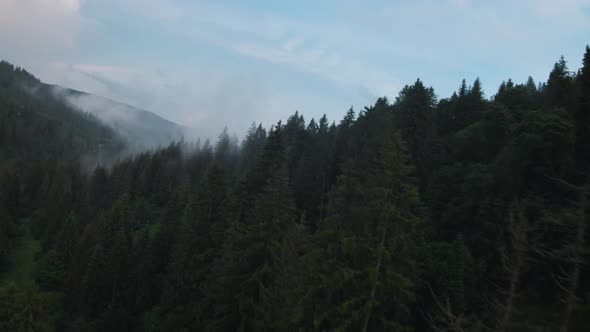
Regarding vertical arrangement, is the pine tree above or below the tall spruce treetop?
below

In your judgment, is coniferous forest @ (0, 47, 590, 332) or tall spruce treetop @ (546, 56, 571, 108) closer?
coniferous forest @ (0, 47, 590, 332)

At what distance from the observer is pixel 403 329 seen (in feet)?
53.4

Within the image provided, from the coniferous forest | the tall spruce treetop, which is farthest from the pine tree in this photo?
the tall spruce treetop

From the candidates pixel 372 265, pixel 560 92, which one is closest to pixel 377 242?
pixel 372 265

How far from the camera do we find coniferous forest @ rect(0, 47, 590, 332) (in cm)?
1648

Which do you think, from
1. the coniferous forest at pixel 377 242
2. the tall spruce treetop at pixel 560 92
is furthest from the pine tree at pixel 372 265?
the tall spruce treetop at pixel 560 92

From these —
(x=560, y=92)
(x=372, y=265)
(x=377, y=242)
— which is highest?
(x=560, y=92)

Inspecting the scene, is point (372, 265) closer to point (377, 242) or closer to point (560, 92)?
point (377, 242)

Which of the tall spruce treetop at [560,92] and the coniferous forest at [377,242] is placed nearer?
the coniferous forest at [377,242]

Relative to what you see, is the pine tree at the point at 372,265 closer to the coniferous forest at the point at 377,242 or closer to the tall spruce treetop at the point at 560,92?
the coniferous forest at the point at 377,242

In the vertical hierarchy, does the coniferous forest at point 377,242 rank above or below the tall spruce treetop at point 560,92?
below

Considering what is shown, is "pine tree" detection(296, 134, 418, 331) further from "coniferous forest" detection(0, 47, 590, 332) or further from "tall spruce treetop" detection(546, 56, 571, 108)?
"tall spruce treetop" detection(546, 56, 571, 108)

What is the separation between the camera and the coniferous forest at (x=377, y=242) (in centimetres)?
1648

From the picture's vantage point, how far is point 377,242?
56.6ft
